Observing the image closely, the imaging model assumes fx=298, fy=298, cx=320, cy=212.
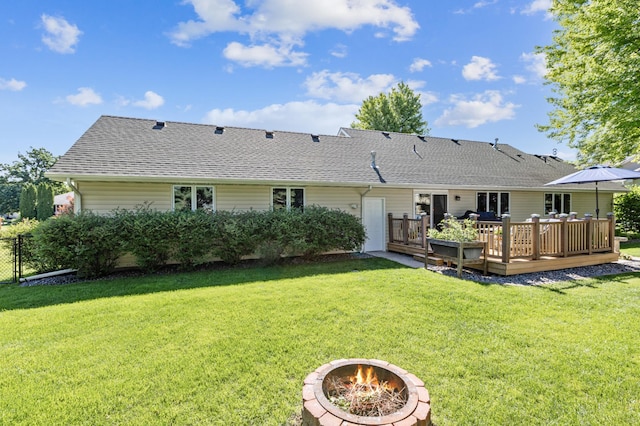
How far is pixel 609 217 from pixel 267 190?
10.1 meters

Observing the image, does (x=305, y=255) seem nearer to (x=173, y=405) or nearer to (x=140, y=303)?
(x=140, y=303)

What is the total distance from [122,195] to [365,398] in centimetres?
886

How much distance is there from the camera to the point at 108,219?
734 centimetres

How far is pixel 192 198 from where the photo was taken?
9117 mm

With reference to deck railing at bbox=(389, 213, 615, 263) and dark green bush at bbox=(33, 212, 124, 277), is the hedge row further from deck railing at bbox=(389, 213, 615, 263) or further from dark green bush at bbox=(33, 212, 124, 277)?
deck railing at bbox=(389, 213, 615, 263)

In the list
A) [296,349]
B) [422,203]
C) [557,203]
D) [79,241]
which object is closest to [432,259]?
[422,203]

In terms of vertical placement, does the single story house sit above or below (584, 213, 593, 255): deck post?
above

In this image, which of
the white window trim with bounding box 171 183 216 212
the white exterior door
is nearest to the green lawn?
the white window trim with bounding box 171 183 216 212

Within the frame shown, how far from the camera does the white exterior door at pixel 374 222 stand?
11.1 m

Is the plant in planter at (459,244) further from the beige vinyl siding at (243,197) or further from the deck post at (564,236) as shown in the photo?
the beige vinyl siding at (243,197)

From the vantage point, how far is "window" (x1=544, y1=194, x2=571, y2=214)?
1425 cm

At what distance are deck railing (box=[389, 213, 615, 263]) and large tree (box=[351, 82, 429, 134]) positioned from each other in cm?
2226

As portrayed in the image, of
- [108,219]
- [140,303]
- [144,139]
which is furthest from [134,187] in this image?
[140,303]

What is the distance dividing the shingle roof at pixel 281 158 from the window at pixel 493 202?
60 cm
